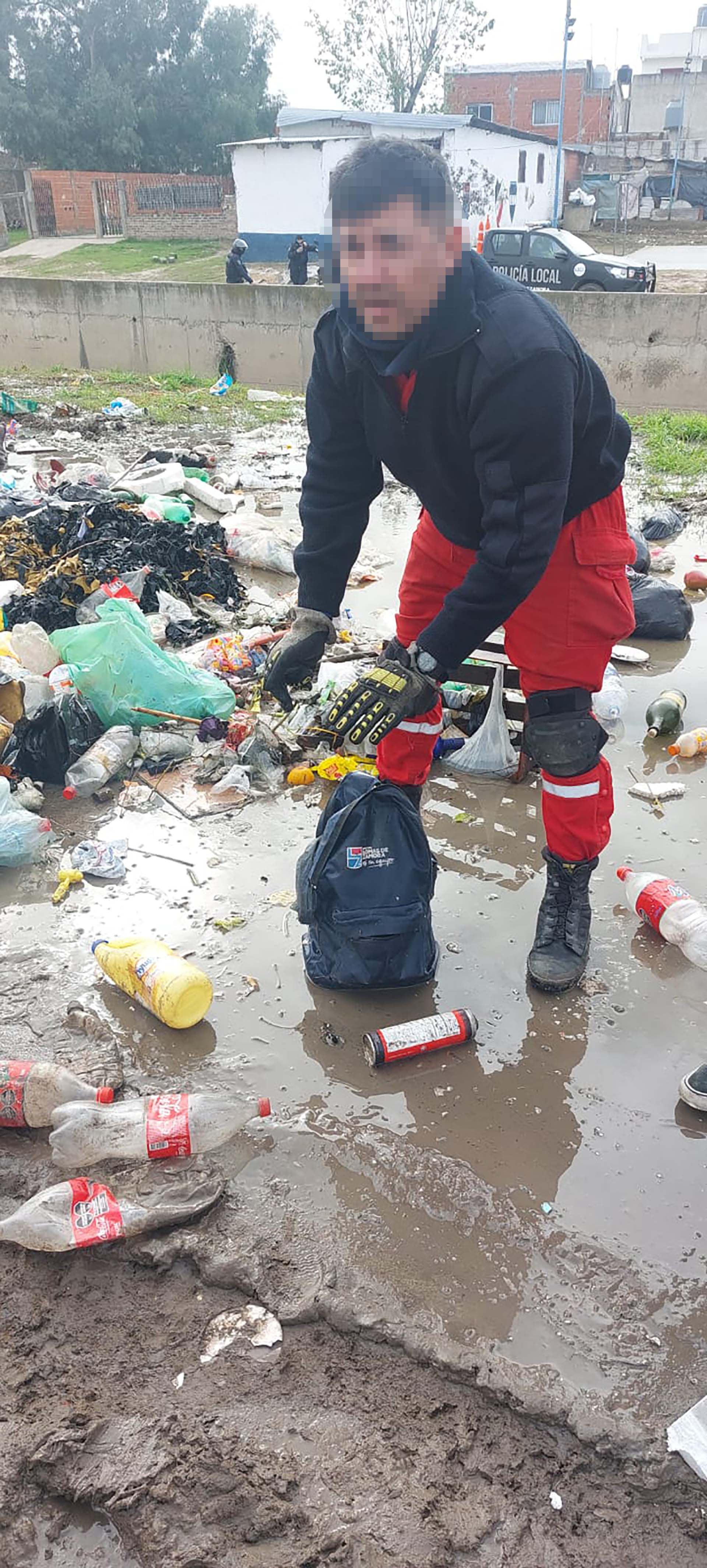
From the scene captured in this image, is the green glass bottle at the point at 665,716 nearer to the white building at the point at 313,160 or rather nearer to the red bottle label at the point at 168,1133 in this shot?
the red bottle label at the point at 168,1133

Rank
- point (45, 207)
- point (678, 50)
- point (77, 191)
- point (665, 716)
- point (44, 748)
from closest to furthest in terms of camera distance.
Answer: point (44, 748)
point (665, 716)
point (77, 191)
point (45, 207)
point (678, 50)

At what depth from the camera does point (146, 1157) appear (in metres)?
2.29

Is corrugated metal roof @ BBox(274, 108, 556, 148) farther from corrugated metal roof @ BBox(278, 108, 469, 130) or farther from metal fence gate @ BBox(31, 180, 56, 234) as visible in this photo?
metal fence gate @ BBox(31, 180, 56, 234)

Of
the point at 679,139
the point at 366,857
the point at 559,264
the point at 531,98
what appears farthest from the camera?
the point at 531,98

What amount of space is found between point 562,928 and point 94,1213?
147 centimetres

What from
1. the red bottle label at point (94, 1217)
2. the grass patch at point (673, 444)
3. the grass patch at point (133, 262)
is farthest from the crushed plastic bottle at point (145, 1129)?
the grass patch at point (133, 262)

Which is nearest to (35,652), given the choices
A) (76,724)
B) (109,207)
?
(76,724)

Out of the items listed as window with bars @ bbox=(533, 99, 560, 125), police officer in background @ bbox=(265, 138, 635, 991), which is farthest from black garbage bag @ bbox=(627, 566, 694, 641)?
window with bars @ bbox=(533, 99, 560, 125)

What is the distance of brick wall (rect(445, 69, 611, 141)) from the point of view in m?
40.8

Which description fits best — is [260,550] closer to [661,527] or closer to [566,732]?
[661,527]

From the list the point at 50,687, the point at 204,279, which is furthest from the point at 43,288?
the point at 50,687

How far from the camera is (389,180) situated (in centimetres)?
196

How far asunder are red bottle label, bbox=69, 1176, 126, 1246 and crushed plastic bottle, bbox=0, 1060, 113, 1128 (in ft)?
0.94

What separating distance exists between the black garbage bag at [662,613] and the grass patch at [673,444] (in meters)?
3.42
